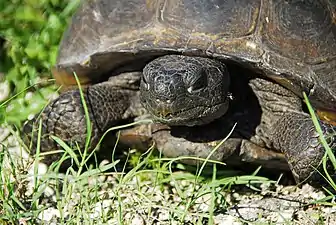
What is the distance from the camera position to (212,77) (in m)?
3.18

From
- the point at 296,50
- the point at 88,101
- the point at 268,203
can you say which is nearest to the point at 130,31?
the point at 88,101

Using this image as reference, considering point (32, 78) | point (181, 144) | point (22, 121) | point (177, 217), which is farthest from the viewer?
point (32, 78)

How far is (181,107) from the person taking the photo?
312 centimetres

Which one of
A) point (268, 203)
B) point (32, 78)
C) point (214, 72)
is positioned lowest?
point (268, 203)

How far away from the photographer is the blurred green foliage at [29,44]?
3.99 meters

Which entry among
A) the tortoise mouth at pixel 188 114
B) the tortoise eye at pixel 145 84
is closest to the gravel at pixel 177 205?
the tortoise mouth at pixel 188 114

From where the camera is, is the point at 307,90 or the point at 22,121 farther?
the point at 22,121

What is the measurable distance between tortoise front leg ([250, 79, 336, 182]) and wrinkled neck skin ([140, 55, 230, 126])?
0.24 meters

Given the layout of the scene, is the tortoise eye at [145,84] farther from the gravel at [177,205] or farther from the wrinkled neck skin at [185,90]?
the gravel at [177,205]

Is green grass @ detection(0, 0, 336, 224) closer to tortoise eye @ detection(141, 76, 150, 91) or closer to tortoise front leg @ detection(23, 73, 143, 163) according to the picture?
tortoise front leg @ detection(23, 73, 143, 163)

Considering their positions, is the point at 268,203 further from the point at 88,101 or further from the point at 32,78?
the point at 32,78

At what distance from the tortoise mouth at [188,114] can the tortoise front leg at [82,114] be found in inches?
14.5

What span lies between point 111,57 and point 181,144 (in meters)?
0.55

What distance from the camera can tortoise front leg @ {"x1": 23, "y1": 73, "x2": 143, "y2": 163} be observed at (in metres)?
3.43
